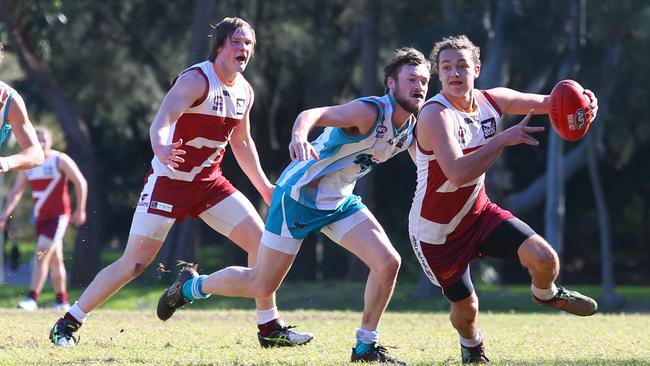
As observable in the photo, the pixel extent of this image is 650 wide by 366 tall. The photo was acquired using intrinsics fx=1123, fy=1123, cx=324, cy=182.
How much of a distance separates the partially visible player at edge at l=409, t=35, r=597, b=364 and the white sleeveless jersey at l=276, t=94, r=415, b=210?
0.30 metres

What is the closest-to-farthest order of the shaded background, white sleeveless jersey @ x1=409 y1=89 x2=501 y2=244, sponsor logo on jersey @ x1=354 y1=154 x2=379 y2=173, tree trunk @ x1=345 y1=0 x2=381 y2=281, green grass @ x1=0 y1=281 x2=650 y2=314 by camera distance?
white sleeveless jersey @ x1=409 y1=89 x2=501 y2=244
sponsor logo on jersey @ x1=354 y1=154 x2=379 y2=173
green grass @ x1=0 y1=281 x2=650 y2=314
the shaded background
tree trunk @ x1=345 y1=0 x2=381 y2=281

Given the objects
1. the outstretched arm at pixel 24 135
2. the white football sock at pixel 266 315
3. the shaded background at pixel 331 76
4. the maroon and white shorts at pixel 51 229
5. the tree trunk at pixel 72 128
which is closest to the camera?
the outstretched arm at pixel 24 135

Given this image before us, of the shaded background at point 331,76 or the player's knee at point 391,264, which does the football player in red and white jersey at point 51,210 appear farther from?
the player's knee at point 391,264

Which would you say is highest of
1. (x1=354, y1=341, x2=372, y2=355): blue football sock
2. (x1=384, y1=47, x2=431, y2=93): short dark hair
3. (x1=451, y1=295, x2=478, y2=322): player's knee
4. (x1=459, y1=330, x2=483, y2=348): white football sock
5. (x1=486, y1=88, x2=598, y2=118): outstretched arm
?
(x1=384, y1=47, x2=431, y2=93): short dark hair

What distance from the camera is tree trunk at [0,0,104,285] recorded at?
69.7 ft

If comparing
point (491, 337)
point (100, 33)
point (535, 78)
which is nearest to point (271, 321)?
point (491, 337)

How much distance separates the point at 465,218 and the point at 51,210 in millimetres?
7900

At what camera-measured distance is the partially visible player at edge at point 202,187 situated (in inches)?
316

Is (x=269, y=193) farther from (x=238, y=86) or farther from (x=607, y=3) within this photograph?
(x=607, y=3)

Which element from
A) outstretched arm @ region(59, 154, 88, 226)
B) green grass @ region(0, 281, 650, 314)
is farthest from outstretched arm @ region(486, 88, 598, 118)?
green grass @ region(0, 281, 650, 314)

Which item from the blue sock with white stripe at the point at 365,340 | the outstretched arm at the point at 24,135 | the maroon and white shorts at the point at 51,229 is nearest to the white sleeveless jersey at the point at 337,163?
the blue sock with white stripe at the point at 365,340

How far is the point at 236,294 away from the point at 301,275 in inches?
745

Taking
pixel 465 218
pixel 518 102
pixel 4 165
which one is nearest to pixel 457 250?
pixel 465 218

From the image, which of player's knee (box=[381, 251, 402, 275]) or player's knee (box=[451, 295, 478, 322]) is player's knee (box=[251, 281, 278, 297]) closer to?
player's knee (box=[381, 251, 402, 275])
